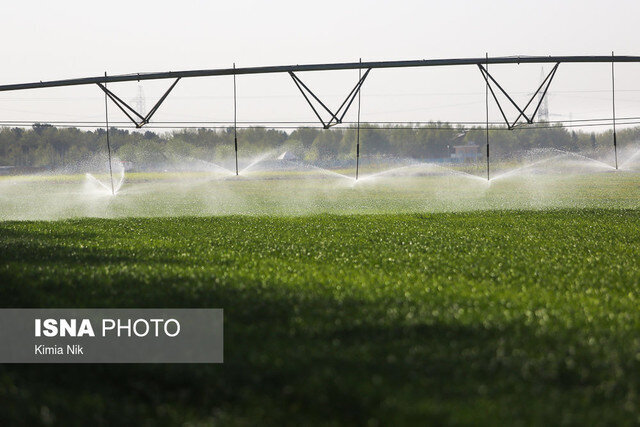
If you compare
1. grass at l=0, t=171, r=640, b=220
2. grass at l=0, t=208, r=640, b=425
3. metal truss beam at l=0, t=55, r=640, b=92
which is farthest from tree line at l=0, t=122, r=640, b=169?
grass at l=0, t=208, r=640, b=425

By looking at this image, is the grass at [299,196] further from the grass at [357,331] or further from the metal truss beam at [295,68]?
the grass at [357,331]

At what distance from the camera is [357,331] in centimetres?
738

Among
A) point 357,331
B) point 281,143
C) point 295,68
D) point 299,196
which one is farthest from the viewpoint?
point 281,143

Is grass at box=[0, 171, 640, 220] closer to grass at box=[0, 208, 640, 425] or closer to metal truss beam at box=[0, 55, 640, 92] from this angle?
metal truss beam at box=[0, 55, 640, 92]

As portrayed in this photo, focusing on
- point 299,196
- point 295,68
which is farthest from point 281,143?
point 295,68

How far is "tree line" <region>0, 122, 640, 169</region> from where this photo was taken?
5463 centimetres

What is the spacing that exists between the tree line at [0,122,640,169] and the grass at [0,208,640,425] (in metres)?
39.5

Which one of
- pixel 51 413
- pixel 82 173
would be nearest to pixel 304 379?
pixel 51 413

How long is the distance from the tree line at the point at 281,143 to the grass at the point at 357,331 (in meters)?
39.5

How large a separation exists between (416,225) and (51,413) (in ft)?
56.0

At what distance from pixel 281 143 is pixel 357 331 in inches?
2556

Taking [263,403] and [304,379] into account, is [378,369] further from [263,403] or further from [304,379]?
[263,403]

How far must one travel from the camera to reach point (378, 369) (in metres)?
6.12

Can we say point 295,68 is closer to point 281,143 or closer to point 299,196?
point 299,196
